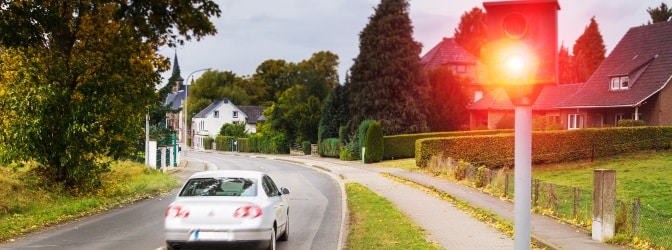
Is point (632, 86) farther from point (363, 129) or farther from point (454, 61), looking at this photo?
point (454, 61)

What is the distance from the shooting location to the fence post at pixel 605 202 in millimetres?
12016

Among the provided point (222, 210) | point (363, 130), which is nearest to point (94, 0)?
point (222, 210)

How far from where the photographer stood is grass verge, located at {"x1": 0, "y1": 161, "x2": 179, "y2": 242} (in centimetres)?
1538

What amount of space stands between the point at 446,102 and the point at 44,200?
43828mm

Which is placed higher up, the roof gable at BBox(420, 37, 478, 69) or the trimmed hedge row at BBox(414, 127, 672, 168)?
the roof gable at BBox(420, 37, 478, 69)

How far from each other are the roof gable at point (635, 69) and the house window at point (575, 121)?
131 cm

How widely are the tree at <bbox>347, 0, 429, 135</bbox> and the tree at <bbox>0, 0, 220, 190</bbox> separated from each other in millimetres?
33204

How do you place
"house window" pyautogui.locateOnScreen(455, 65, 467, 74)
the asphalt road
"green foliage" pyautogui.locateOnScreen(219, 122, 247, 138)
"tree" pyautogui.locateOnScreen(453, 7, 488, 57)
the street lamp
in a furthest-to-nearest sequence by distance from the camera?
1. "tree" pyautogui.locateOnScreen(453, 7, 488, 57)
2. "green foliage" pyautogui.locateOnScreen(219, 122, 247, 138)
3. "house window" pyautogui.locateOnScreen(455, 65, 467, 74)
4. the asphalt road
5. the street lamp

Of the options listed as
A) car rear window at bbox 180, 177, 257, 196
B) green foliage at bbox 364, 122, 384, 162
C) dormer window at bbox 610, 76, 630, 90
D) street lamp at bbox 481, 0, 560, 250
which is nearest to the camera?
street lamp at bbox 481, 0, 560, 250

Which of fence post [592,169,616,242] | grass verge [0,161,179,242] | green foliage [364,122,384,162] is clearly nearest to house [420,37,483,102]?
green foliage [364,122,384,162]

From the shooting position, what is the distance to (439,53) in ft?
241

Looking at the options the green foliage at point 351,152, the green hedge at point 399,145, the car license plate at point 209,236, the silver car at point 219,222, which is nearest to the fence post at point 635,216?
the silver car at point 219,222

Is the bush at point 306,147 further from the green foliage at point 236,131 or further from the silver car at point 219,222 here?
the silver car at point 219,222

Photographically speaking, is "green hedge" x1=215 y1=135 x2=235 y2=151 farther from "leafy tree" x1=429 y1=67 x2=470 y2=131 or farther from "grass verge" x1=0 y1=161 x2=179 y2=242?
"grass verge" x1=0 y1=161 x2=179 y2=242
